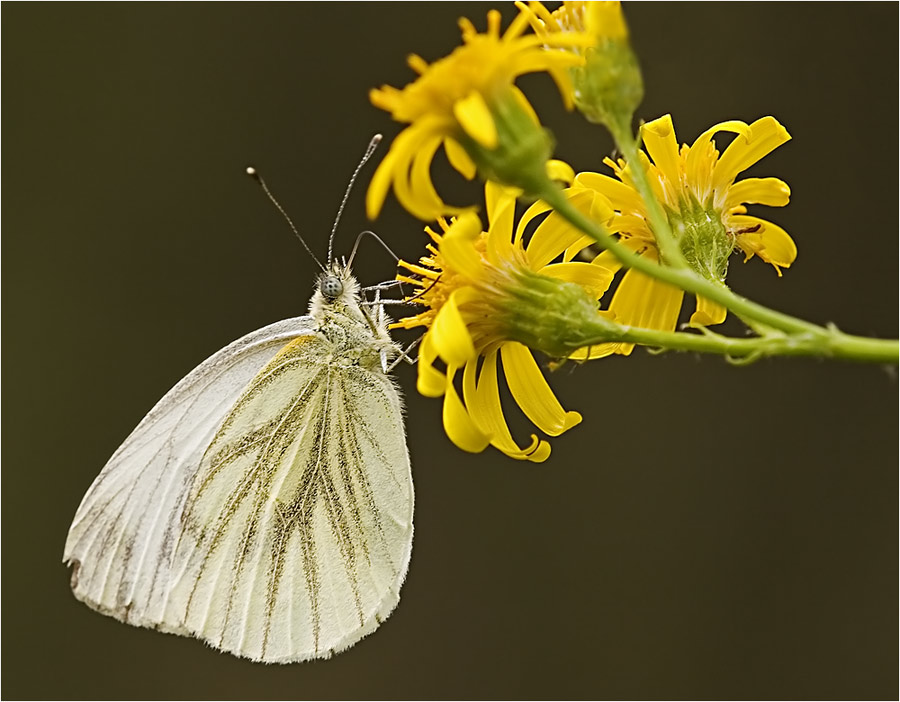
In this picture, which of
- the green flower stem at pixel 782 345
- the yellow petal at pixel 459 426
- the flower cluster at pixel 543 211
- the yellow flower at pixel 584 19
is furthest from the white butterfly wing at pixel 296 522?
the green flower stem at pixel 782 345

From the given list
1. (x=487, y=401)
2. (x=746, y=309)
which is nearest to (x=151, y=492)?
(x=487, y=401)

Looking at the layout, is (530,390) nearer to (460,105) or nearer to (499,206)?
(499,206)

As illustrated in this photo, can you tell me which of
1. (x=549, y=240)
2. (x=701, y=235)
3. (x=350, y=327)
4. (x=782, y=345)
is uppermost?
(x=350, y=327)

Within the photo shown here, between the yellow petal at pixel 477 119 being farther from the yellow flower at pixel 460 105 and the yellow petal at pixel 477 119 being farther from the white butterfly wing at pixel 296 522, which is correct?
the white butterfly wing at pixel 296 522

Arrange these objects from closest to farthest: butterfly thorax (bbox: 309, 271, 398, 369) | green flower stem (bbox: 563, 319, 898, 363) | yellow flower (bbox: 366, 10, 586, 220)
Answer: green flower stem (bbox: 563, 319, 898, 363)
yellow flower (bbox: 366, 10, 586, 220)
butterfly thorax (bbox: 309, 271, 398, 369)

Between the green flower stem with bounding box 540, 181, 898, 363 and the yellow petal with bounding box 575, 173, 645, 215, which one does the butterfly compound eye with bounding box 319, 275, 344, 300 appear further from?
the green flower stem with bounding box 540, 181, 898, 363

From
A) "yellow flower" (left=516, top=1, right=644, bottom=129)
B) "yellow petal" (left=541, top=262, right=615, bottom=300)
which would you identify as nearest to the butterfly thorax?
"yellow petal" (left=541, top=262, right=615, bottom=300)
